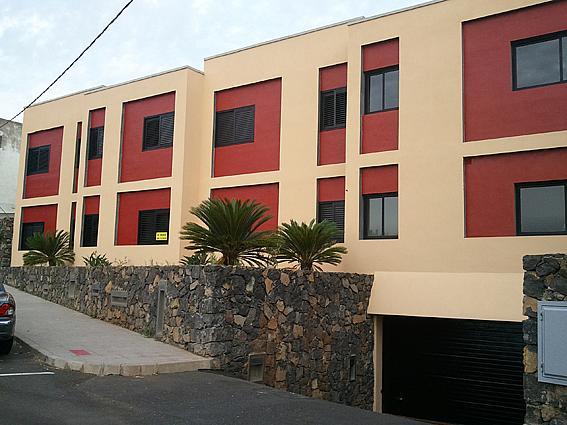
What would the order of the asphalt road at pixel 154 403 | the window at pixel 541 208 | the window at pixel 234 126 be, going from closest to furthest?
the asphalt road at pixel 154 403
the window at pixel 541 208
the window at pixel 234 126

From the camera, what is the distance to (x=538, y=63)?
14.1 meters

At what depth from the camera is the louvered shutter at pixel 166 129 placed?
20859 mm

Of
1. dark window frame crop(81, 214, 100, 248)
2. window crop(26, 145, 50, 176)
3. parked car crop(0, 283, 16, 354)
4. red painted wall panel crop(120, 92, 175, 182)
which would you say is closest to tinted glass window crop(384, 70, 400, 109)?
red painted wall panel crop(120, 92, 175, 182)

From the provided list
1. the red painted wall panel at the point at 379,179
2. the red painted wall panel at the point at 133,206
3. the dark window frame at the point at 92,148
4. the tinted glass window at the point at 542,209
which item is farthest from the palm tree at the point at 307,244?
the dark window frame at the point at 92,148

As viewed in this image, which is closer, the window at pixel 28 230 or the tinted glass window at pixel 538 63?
the tinted glass window at pixel 538 63

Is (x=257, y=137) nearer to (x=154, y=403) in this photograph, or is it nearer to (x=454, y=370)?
(x=454, y=370)

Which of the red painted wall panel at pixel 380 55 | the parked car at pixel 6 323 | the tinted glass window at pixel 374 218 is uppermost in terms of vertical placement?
the red painted wall panel at pixel 380 55

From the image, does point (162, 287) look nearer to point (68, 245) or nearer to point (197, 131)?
point (197, 131)

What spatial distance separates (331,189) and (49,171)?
13.3 meters

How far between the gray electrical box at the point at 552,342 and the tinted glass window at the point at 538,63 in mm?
7495

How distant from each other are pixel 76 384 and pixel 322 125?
1078 centimetres

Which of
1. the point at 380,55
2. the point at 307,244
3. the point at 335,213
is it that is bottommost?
the point at 307,244

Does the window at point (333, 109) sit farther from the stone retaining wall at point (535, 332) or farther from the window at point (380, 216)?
the stone retaining wall at point (535, 332)

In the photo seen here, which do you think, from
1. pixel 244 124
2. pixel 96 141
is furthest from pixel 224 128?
pixel 96 141
